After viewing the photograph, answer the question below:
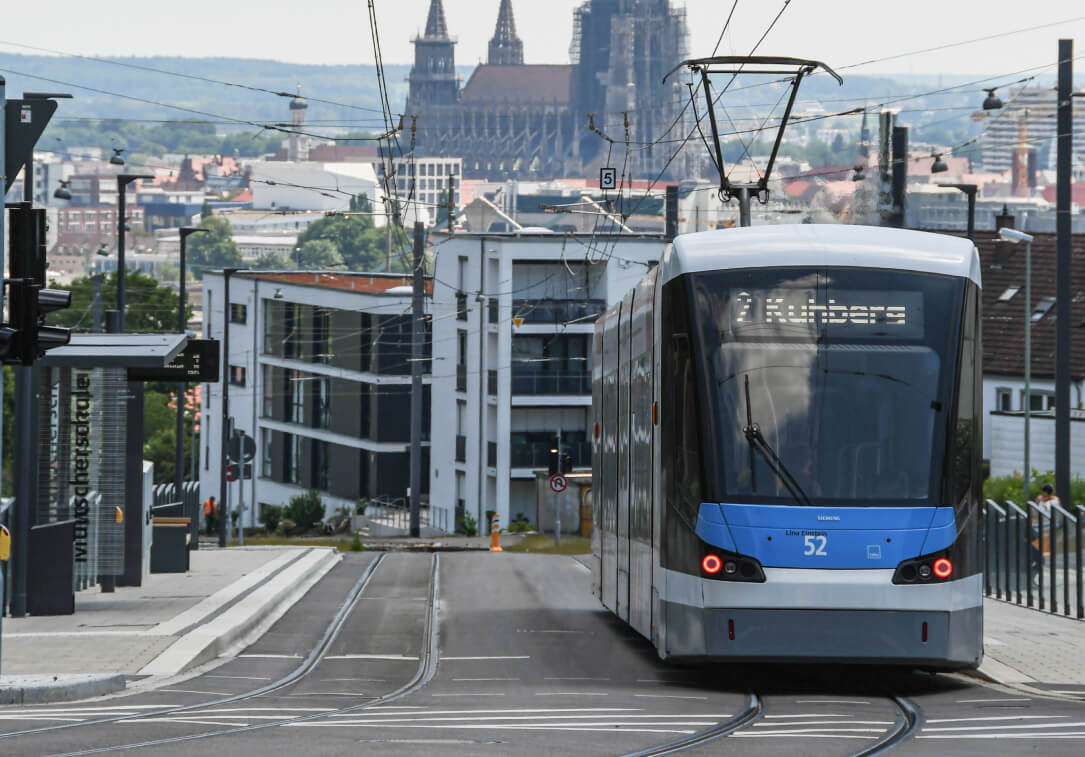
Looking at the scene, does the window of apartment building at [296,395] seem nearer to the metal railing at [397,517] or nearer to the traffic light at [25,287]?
the metal railing at [397,517]

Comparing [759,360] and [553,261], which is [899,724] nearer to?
[759,360]

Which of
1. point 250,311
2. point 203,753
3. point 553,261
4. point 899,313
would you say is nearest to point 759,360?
point 899,313

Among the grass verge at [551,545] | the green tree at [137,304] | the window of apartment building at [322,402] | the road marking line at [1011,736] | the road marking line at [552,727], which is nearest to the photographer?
the road marking line at [1011,736]

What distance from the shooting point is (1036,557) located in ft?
79.5

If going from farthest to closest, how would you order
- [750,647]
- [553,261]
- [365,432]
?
1. [365,432]
2. [553,261]
3. [750,647]

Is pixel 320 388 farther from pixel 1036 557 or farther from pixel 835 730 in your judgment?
pixel 835 730

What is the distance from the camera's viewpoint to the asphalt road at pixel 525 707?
11.1 meters

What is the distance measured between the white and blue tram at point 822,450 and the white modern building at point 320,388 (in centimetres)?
6919

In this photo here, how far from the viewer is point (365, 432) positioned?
3413 inches

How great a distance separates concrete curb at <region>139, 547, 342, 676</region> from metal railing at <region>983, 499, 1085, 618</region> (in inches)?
344

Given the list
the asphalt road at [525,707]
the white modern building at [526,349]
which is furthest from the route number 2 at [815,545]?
the white modern building at [526,349]

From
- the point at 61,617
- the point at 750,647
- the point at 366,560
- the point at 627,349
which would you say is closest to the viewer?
the point at 750,647

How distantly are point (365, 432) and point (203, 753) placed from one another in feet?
250

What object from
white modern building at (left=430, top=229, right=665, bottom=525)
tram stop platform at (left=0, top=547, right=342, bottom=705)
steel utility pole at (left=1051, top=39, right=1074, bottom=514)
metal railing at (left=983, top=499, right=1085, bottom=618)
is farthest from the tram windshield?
white modern building at (left=430, top=229, right=665, bottom=525)
